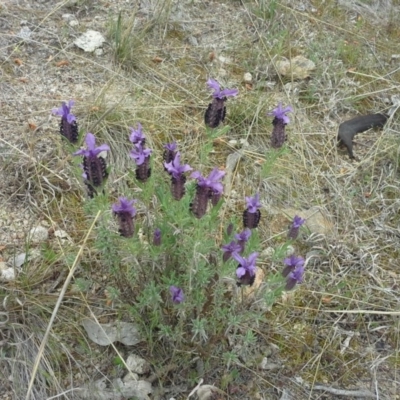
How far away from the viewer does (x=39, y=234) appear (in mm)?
1950

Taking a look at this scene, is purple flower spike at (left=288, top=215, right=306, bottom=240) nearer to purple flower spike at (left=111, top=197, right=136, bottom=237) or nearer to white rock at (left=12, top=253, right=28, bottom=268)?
purple flower spike at (left=111, top=197, right=136, bottom=237)

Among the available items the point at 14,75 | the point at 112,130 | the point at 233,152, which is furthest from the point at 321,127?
the point at 14,75

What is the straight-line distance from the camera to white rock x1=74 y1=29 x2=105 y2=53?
2.58 metres

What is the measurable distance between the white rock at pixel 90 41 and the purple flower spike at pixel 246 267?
1.47m

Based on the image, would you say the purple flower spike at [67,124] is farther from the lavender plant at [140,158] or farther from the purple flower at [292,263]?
the purple flower at [292,263]

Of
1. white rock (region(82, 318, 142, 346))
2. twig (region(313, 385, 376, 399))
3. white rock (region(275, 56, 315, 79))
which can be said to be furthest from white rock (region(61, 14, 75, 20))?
twig (region(313, 385, 376, 399))

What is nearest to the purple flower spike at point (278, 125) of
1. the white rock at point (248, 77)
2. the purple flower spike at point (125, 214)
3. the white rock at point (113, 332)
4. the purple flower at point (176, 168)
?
the purple flower at point (176, 168)

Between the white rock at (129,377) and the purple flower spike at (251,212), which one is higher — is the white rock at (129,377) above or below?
below

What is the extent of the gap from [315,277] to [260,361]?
387mm

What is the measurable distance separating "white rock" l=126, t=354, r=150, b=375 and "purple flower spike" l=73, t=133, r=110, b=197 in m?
0.56

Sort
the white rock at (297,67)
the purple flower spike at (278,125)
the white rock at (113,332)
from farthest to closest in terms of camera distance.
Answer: the white rock at (297,67), the white rock at (113,332), the purple flower spike at (278,125)

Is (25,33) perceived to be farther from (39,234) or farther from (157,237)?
(157,237)

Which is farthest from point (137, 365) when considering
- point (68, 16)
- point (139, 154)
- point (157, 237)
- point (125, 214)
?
point (68, 16)

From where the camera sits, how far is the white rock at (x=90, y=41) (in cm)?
258
